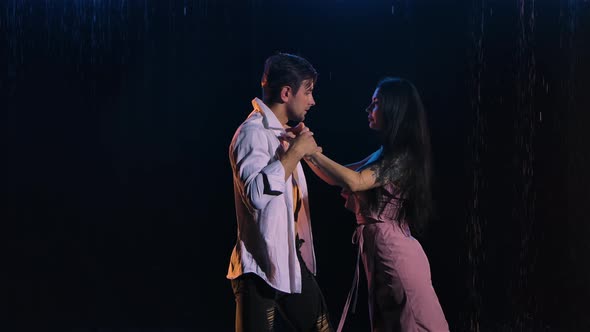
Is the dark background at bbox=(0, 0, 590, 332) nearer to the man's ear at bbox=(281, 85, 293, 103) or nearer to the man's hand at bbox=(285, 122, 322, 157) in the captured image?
the man's ear at bbox=(281, 85, 293, 103)

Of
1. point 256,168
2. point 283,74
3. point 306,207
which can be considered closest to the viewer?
point 256,168

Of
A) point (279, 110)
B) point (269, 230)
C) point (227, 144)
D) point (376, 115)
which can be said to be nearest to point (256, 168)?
point (269, 230)

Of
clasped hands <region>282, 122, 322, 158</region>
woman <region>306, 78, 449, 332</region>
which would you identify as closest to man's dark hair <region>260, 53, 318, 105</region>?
clasped hands <region>282, 122, 322, 158</region>

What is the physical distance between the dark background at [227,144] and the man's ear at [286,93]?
67.0 inches

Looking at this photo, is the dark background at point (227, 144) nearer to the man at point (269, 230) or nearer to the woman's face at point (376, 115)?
the woman's face at point (376, 115)

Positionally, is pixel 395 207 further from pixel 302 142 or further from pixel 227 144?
pixel 227 144

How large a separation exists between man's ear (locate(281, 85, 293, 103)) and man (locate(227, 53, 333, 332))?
12 millimetres

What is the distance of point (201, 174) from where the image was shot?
357 centimetres

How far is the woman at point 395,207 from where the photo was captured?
2.09 meters

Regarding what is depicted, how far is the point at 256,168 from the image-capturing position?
5.23ft

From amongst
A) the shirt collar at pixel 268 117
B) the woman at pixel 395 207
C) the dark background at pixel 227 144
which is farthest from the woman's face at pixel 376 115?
the dark background at pixel 227 144

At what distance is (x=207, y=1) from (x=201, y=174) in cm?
112

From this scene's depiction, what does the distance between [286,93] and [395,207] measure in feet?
2.19

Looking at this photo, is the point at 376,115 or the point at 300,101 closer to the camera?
the point at 300,101
